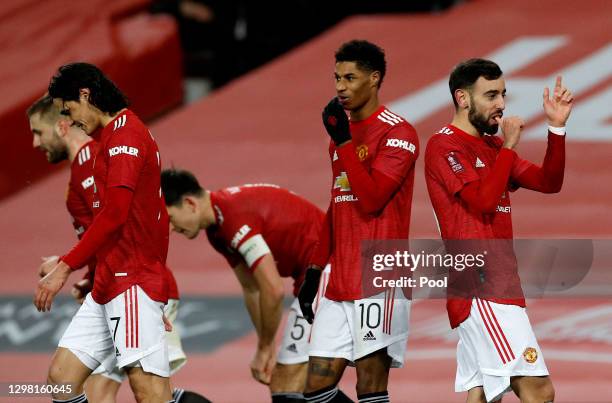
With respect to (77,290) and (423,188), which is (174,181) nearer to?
(77,290)

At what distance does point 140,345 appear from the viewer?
17.5 ft

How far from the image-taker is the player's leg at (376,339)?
215 inches

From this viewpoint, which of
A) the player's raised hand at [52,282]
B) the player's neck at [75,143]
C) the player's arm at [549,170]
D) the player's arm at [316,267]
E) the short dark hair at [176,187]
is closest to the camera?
the player's arm at [549,170]

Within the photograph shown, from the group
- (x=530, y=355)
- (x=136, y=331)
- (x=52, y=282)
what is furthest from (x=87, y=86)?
(x=530, y=355)

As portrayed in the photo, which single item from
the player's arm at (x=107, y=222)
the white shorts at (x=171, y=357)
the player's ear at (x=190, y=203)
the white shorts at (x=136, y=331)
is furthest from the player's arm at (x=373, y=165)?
the white shorts at (x=171, y=357)

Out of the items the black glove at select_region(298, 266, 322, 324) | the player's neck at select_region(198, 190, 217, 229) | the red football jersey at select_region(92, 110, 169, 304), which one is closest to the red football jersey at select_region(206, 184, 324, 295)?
the player's neck at select_region(198, 190, 217, 229)

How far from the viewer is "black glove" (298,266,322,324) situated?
18.8 ft

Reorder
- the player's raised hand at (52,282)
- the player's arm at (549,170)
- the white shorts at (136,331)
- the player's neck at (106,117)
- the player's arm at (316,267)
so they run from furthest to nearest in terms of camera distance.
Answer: the player's arm at (316,267) → the player's neck at (106,117) → the white shorts at (136,331) → the player's raised hand at (52,282) → the player's arm at (549,170)

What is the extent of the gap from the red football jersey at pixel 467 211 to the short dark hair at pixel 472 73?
0.61ft

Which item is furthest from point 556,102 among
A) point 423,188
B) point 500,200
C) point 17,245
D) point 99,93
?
point 17,245

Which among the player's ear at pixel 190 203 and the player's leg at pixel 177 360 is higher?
the player's ear at pixel 190 203

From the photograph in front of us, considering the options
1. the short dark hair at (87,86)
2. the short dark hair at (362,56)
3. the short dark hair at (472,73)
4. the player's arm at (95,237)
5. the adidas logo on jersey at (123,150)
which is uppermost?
the short dark hair at (362,56)

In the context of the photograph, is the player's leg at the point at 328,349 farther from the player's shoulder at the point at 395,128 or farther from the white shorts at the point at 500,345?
the player's shoulder at the point at 395,128

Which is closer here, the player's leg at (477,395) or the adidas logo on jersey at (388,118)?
the player's leg at (477,395)
